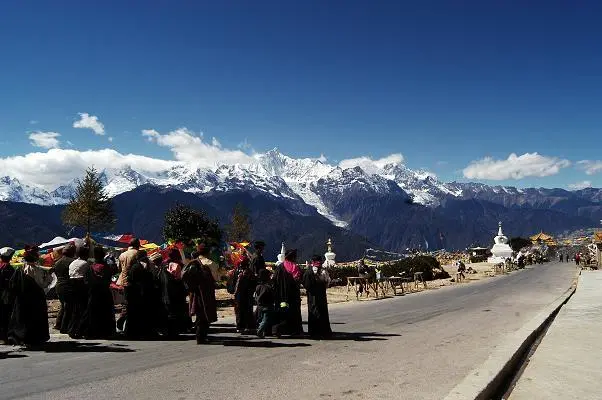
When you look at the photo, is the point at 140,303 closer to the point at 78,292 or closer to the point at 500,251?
the point at 78,292

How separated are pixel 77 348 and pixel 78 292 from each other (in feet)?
4.92

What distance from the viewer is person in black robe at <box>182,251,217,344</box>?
10.1m

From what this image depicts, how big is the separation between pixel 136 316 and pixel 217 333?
71.3 inches

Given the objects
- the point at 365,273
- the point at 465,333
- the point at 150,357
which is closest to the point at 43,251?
the point at 365,273

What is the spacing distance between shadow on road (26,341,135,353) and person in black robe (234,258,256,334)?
8.75ft

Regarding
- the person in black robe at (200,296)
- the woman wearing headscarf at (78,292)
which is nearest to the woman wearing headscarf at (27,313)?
the woman wearing headscarf at (78,292)

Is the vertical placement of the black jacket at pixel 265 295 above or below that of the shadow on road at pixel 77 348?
above

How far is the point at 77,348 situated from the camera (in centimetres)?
953

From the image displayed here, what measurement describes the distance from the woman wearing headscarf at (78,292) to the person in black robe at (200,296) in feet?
7.14

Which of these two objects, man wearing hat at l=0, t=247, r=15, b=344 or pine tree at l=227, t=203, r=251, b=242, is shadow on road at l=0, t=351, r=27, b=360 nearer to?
man wearing hat at l=0, t=247, r=15, b=344

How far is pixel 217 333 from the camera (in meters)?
11.7

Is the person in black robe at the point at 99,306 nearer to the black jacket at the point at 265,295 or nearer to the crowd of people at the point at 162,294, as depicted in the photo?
the crowd of people at the point at 162,294

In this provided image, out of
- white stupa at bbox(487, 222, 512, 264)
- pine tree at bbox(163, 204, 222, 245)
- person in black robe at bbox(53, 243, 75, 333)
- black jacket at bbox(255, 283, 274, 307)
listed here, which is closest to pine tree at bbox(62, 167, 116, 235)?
pine tree at bbox(163, 204, 222, 245)

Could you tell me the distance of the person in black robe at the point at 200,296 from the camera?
33.1 ft
